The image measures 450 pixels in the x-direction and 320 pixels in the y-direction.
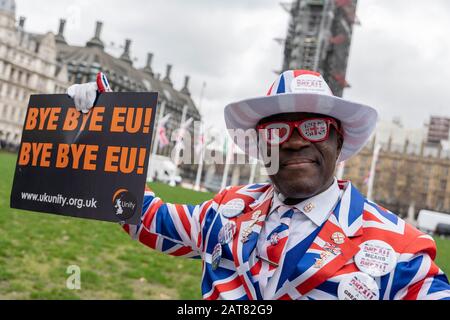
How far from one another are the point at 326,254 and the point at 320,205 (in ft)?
0.77

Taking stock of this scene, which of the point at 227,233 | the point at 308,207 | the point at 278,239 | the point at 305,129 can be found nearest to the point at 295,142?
the point at 305,129

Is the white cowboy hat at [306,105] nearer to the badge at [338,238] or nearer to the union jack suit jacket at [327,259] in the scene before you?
the union jack suit jacket at [327,259]

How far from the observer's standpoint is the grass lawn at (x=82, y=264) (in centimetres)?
561

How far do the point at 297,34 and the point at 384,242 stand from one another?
6727cm

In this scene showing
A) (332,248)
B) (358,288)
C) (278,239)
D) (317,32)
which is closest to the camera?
(358,288)

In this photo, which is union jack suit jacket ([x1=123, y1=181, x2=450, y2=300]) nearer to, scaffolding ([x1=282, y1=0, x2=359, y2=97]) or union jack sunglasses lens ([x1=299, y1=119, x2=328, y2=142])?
union jack sunglasses lens ([x1=299, y1=119, x2=328, y2=142])

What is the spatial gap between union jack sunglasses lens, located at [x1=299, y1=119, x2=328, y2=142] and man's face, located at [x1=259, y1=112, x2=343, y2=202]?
0.07 ft

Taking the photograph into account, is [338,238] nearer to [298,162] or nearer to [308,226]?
[308,226]

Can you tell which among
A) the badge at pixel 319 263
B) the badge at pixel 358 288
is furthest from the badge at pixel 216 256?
the badge at pixel 358 288

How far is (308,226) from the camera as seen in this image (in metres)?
2.11

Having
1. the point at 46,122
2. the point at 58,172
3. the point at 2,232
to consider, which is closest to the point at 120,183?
the point at 58,172

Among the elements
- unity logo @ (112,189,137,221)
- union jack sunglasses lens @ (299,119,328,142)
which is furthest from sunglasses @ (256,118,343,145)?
unity logo @ (112,189,137,221)

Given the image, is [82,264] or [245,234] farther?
[82,264]

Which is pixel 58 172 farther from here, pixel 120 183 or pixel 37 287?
pixel 37 287
